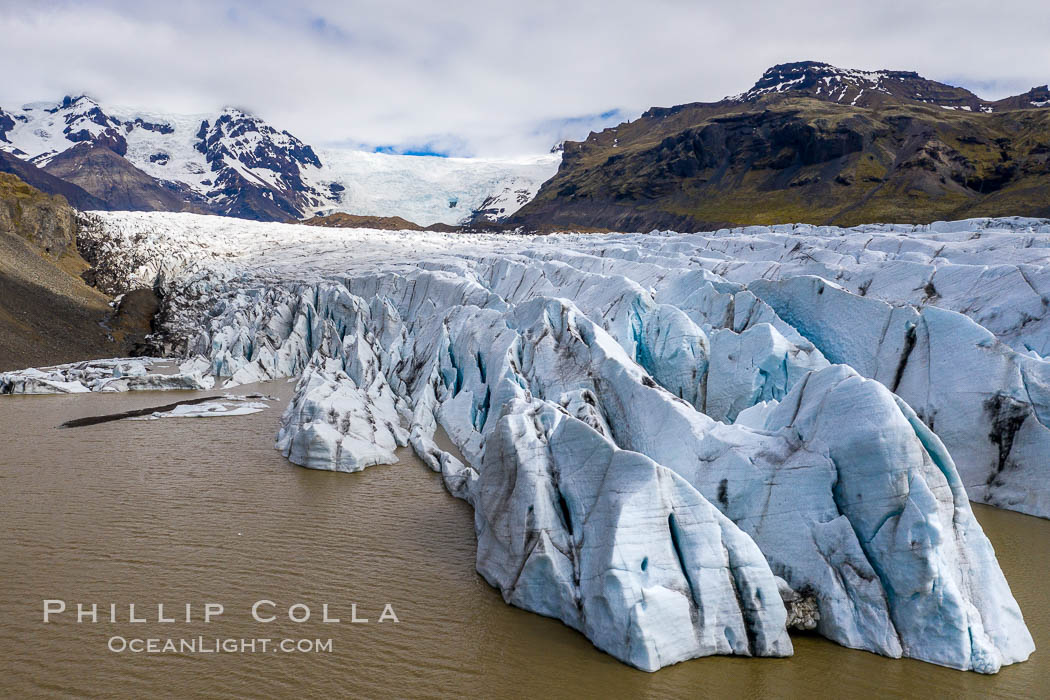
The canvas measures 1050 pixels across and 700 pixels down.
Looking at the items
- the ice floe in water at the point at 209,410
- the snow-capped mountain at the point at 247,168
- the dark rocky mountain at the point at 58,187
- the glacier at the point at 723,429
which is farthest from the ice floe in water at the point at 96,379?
the dark rocky mountain at the point at 58,187

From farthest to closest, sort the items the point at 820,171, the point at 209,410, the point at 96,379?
the point at 820,171
the point at 96,379
the point at 209,410

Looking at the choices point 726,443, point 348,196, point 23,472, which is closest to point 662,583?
point 726,443

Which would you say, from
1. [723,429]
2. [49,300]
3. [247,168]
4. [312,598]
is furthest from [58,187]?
[723,429]

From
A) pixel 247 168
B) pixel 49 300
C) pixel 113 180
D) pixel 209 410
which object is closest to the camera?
pixel 209 410

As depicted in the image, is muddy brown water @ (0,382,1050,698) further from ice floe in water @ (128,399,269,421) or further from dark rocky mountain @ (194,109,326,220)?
dark rocky mountain @ (194,109,326,220)

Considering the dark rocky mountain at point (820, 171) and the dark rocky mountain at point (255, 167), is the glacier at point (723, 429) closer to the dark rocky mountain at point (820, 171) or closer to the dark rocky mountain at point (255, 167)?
the dark rocky mountain at point (820, 171)

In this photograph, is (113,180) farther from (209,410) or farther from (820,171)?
(209,410)
